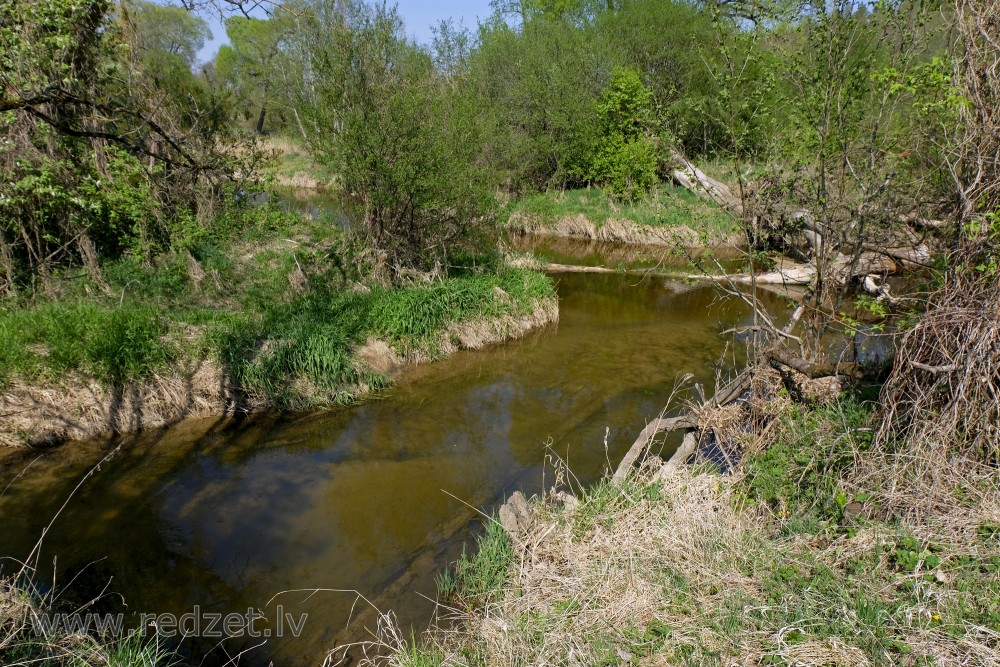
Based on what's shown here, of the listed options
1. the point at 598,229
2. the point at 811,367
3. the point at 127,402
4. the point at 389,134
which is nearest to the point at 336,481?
the point at 127,402

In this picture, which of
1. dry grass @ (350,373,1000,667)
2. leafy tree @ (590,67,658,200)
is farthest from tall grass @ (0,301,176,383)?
leafy tree @ (590,67,658,200)

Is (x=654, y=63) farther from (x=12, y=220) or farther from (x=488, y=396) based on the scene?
(x=12, y=220)

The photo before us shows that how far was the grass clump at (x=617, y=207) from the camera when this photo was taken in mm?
20297

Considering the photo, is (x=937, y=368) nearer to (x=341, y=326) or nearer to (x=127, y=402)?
(x=341, y=326)

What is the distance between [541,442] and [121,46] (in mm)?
7980

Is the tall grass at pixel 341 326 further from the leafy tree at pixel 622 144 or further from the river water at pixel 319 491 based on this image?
the leafy tree at pixel 622 144

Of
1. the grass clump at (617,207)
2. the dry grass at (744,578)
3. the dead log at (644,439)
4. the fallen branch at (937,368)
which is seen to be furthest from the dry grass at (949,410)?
the grass clump at (617,207)

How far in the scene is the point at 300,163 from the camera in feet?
95.6

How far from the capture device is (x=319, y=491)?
7.24m

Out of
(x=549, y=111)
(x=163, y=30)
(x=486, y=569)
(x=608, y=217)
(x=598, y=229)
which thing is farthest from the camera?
(x=549, y=111)

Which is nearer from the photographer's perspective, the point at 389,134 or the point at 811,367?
the point at 811,367

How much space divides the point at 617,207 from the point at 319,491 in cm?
1703

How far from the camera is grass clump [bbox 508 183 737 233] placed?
66.6 ft

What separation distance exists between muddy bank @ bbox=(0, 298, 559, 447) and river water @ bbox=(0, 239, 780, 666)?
0.23m
